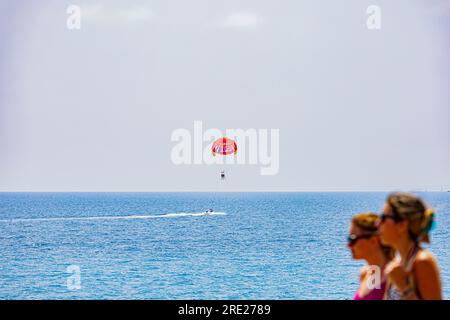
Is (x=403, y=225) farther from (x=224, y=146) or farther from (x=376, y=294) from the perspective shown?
(x=224, y=146)

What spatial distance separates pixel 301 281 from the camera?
149ft

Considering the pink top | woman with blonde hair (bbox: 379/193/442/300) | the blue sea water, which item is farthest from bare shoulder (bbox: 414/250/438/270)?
the blue sea water

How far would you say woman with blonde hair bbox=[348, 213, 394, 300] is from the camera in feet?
9.80

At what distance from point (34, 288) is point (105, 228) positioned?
147ft

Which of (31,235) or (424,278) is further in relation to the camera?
(31,235)

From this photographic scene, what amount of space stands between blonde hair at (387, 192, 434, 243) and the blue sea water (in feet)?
118

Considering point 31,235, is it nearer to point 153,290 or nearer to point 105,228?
point 105,228

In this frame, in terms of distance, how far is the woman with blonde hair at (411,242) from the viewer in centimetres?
244

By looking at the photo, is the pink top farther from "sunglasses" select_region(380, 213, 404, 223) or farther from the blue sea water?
the blue sea water

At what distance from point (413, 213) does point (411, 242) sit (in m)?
0.13

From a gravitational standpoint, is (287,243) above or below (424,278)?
below
